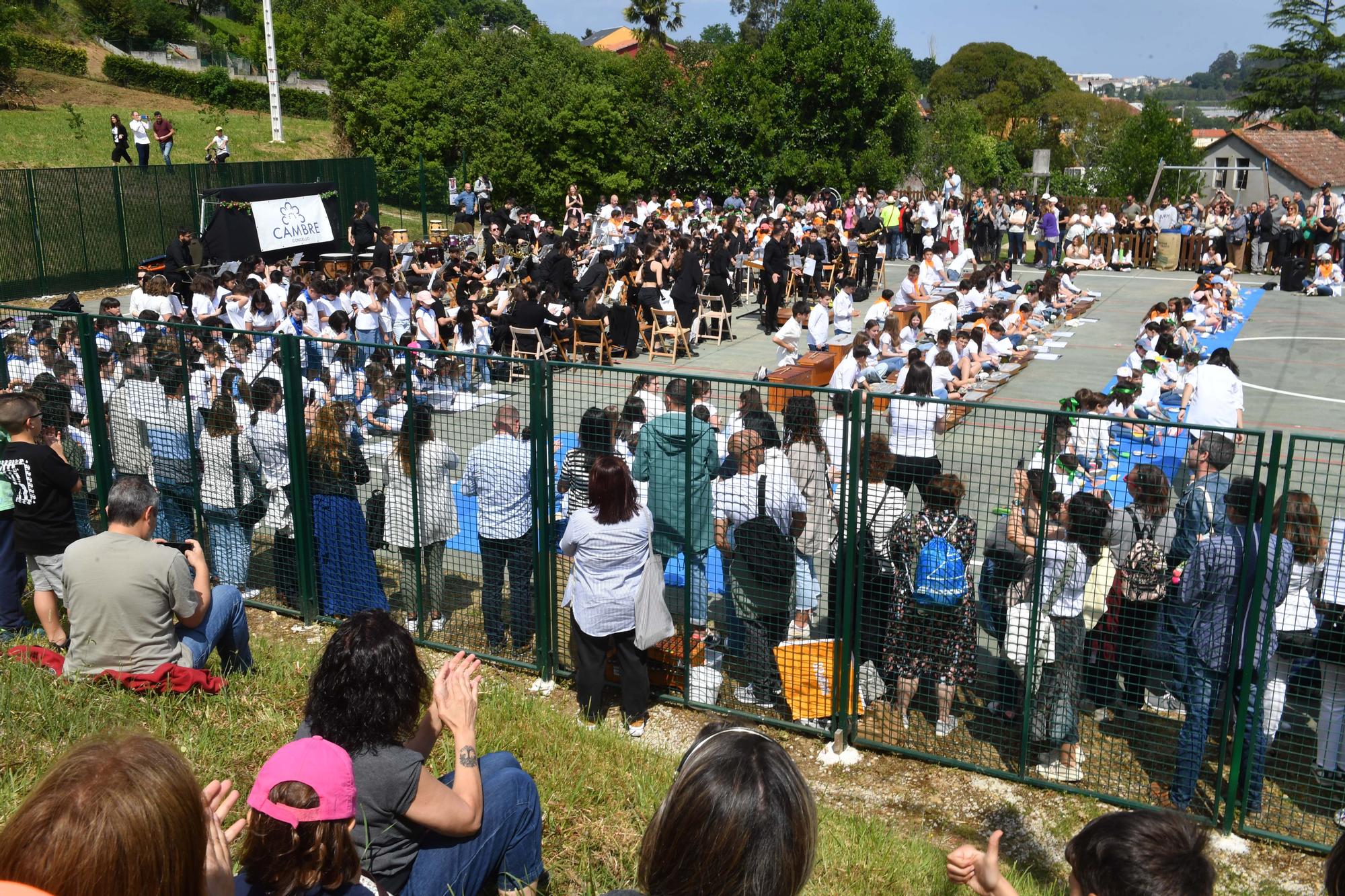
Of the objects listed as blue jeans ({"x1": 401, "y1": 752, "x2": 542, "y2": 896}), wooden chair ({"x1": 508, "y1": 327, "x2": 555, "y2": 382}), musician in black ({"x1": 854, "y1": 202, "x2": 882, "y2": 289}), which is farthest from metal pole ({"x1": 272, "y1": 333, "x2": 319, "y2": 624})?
musician in black ({"x1": 854, "y1": 202, "x2": 882, "y2": 289})

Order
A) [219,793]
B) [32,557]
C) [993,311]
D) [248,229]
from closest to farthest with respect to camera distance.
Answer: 1. [219,793]
2. [32,557]
3. [993,311]
4. [248,229]

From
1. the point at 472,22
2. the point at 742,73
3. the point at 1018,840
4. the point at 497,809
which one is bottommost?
the point at 1018,840

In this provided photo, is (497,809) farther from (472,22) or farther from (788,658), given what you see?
(472,22)

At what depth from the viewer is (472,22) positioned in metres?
45.7

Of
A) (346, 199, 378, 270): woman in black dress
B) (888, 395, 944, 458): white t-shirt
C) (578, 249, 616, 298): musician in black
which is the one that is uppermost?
(346, 199, 378, 270): woman in black dress

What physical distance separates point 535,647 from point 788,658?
5.64ft

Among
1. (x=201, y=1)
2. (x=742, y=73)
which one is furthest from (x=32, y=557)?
(x=201, y=1)

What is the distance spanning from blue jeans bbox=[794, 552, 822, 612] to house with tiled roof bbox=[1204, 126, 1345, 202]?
41.2m

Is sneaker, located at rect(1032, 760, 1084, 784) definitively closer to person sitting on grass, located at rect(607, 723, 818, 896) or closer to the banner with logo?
person sitting on grass, located at rect(607, 723, 818, 896)

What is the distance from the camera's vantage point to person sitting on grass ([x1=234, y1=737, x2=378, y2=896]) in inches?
119

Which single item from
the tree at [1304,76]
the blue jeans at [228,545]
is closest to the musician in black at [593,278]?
the blue jeans at [228,545]

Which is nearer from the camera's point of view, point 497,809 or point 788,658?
point 497,809

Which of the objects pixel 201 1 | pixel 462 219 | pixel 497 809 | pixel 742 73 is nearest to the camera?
pixel 497 809

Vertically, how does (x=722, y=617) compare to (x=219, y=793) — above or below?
below
